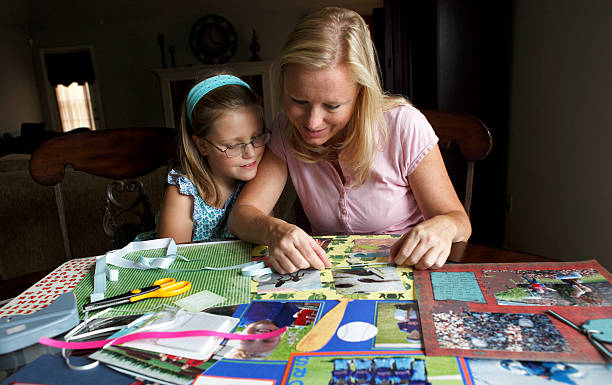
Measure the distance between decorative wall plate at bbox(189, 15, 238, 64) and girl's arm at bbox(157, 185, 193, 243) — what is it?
632cm

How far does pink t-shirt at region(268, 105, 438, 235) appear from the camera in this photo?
1.16 metres

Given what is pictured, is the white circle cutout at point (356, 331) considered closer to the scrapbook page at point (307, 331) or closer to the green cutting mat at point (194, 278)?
the scrapbook page at point (307, 331)

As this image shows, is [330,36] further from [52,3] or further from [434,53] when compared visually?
[52,3]

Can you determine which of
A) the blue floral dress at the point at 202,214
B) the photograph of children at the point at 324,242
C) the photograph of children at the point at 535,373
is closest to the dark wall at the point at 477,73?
the blue floral dress at the point at 202,214

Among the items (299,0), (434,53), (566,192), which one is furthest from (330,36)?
(299,0)

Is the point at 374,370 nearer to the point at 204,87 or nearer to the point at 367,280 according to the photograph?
the point at 367,280

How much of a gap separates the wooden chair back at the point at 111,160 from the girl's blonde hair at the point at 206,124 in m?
0.13

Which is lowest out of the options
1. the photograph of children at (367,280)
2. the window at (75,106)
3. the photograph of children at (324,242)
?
the photograph of children at (367,280)

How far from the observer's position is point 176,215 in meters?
1.33

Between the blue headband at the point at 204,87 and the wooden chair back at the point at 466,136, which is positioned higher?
the blue headband at the point at 204,87

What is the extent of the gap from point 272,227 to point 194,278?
0.67 ft

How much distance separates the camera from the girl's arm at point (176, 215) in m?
1.31

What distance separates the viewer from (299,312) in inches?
26.8

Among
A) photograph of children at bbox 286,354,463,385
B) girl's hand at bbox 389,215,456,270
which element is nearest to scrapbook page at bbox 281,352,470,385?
photograph of children at bbox 286,354,463,385
